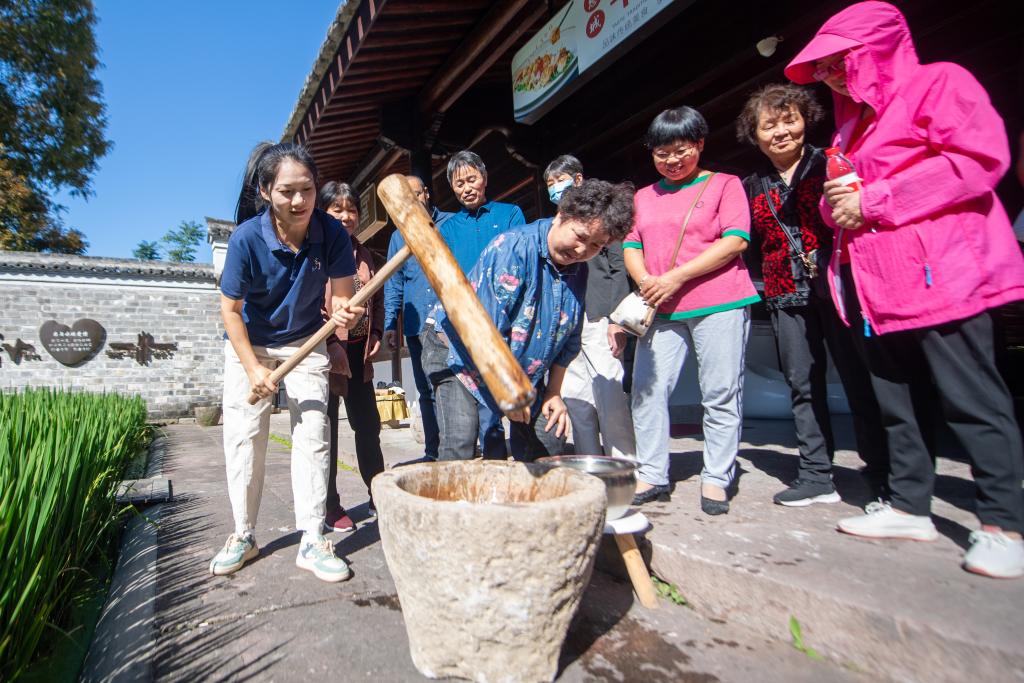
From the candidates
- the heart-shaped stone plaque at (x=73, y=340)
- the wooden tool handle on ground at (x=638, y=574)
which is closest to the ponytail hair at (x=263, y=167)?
the wooden tool handle on ground at (x=638, y=574)

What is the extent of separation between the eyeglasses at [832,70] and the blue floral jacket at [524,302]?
1.13m

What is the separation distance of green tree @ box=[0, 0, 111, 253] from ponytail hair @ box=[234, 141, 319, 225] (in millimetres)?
20511

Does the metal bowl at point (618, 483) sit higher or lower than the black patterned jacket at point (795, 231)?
lower

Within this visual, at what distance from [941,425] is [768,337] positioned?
6.35 ft

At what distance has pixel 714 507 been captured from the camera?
2.30 meters

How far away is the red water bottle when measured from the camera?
1.91 meters

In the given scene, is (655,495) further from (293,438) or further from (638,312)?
(293,438)

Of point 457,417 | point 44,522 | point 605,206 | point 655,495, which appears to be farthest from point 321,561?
point 605,206

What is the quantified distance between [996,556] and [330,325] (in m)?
2.18

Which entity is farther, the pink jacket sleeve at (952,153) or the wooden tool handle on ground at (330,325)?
the wooden tool handle on ground at (330,325)

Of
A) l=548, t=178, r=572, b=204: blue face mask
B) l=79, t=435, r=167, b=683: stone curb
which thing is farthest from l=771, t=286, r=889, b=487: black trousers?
l=79, t=435, r=167, b=683: stone curb

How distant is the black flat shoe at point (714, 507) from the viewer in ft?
7.52

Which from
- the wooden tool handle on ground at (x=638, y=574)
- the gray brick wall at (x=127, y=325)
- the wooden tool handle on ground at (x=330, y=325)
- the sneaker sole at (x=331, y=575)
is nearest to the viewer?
the wooden tool handle on ground at (x=638, y=574)

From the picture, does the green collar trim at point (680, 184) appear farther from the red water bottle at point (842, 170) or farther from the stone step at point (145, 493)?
the stone step at point (145, 493)
